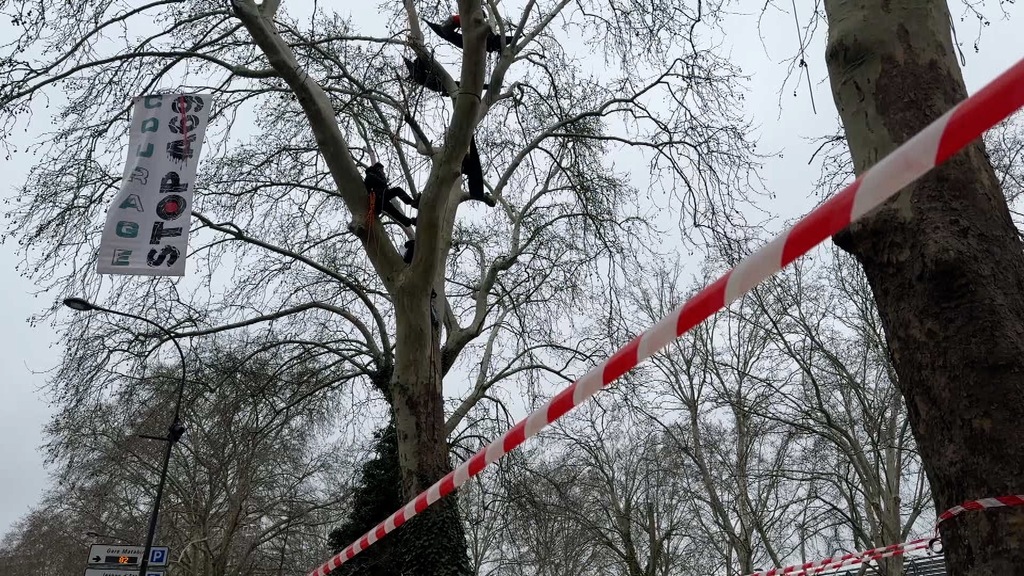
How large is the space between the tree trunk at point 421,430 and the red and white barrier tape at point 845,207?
5.17 m

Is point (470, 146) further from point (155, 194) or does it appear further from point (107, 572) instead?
point (107, 572)

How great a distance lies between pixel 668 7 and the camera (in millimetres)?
7730

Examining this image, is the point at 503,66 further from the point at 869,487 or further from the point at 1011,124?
the point at 869,487

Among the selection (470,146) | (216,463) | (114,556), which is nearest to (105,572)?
(114,556)

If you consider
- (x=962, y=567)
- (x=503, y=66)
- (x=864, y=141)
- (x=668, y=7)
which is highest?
(x=503, y=66)

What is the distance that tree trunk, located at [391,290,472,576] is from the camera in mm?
7930

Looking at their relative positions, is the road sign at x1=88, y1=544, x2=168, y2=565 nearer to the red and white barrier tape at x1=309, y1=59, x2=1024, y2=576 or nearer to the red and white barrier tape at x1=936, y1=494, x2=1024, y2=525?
the red and white barrier tape at x1=309, y1=59, x2=1024, y2=576

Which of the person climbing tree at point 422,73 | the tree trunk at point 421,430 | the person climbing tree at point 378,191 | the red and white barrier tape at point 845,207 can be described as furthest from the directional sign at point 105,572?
the red and white barrier tape at point 845,207

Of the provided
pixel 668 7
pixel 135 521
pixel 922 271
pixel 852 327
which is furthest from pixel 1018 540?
pixel 135 521

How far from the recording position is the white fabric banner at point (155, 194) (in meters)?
7.60

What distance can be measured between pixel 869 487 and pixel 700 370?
19.1ft

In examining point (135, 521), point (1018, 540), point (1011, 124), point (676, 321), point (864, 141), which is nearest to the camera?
point (1018, 540)

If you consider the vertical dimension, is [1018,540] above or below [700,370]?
below

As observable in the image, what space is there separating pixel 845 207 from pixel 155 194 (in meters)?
7.49
